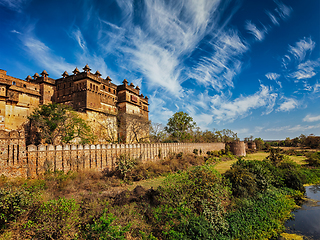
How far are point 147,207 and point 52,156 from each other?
26.0 feet

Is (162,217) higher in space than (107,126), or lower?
lower

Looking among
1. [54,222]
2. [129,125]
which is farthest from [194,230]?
[129,125]

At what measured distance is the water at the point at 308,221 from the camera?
8256mm

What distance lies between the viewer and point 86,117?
83.3ft

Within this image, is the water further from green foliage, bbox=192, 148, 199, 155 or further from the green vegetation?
green foliage, bbox=192, 148, 199, 155

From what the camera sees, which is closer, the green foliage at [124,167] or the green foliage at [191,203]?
the green foliage at [191,203]

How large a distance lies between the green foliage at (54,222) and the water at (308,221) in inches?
401

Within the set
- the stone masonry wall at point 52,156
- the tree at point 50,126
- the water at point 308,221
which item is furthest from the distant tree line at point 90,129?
the water at point 308,221

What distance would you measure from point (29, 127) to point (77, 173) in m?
13.8

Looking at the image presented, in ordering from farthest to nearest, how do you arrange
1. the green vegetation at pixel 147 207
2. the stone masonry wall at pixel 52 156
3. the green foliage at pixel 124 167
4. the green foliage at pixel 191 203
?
the green foliage at pixel 124 167
the stone masonry wall at pixel 52 156
the green foliage at pixel 191 203
the green vegetation at pixel 147 207

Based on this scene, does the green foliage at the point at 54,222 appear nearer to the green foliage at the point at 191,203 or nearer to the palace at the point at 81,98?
the green foliage at the point at 191,203

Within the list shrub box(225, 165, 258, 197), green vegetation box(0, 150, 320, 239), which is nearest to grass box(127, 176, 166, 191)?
green vegetation box(0, 150, 320, 239)

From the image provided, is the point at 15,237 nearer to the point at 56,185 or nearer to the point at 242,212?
the point at 56,185

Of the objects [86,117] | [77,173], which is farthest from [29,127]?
[77,173]
